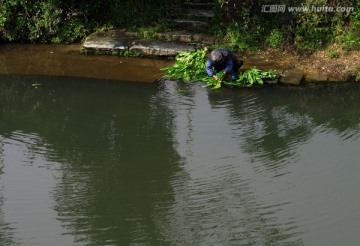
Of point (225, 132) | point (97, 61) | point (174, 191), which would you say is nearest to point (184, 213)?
point (174, 191)

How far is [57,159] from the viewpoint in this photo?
743cm

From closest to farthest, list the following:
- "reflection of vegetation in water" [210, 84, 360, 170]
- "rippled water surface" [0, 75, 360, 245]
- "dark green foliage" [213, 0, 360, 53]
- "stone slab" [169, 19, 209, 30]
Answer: "rippled water surface" [0, 75, 360, 245]
"reflection of vegetation in water" [210, 84, 360, 170]
"dark green foliage" [213, 0, 360, 53]
"stone slab" [169, 19, 209, 30]

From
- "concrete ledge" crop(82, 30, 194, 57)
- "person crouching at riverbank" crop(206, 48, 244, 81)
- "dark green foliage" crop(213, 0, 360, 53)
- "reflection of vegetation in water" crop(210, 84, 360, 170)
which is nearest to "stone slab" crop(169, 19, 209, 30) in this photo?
"dark green foliage" crop(213, 0, 360, 53)

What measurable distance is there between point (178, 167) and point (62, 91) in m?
3.44

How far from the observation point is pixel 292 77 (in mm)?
9617

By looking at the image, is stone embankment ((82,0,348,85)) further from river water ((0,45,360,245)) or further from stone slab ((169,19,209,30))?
river water ((0,45,360,245))

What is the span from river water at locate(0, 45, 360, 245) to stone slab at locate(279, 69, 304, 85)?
0.62 ft

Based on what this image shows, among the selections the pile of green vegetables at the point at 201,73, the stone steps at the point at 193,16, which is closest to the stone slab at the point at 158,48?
the pile of green vegetables at the point at 201,73

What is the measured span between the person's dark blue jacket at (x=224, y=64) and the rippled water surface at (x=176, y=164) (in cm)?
36

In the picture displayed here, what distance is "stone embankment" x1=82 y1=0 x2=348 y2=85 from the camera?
10.7 meters

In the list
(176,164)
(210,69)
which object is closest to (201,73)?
(210,69)

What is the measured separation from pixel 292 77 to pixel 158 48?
9.32ft

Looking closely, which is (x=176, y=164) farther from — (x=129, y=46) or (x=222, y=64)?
(x=129, y=46)

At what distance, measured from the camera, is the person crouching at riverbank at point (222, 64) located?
9.17 m
